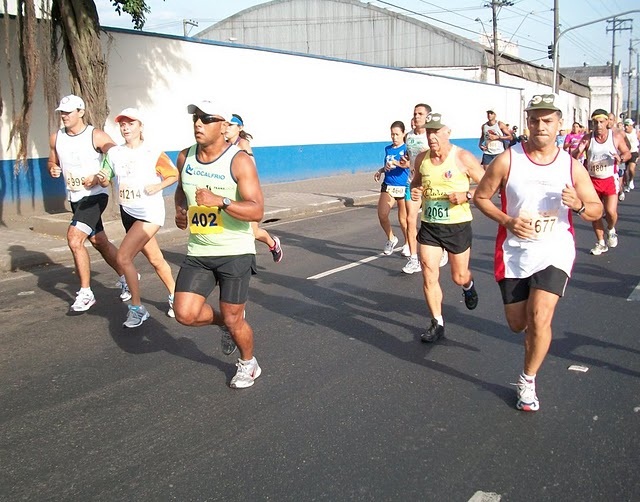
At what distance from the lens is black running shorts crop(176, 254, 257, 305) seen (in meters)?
4.61

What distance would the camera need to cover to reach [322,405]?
453 cm

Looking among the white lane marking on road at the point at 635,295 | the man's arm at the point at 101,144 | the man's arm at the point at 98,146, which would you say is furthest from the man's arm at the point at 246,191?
the white lane marking on road at the point at 635,295

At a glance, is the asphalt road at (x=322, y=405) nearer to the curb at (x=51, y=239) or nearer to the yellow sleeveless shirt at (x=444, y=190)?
the yellow sleeveless shirt at (x=444, y=190)

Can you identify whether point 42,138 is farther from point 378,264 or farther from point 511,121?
point 511,121

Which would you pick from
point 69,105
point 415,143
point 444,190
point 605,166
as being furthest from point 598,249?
point 69,105

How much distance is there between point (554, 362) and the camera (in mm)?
5305

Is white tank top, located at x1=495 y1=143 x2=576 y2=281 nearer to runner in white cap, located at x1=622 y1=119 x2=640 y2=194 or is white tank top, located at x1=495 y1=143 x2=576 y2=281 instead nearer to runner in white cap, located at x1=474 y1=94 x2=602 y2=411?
runner in white cap, located at x1=474 y1=94 x2=602 y2=411

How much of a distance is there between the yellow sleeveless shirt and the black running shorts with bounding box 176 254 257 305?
2073 millimetres

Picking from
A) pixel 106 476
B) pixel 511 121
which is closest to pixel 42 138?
pixel 106 476

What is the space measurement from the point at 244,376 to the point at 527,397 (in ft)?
6.20

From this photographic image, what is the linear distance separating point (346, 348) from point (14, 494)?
289 cm

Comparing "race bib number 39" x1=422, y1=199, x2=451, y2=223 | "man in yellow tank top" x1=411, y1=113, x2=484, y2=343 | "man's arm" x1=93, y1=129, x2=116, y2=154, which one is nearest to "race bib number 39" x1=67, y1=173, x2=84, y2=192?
"man's arm" x1=93, y1=129, x2=116, y2=154

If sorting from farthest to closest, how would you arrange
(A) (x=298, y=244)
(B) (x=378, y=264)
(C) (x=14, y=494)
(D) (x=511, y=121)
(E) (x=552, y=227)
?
(D) (x=511, y=121) < (A) (x=298, y=244) < (B) (x=378, y=264) < (E) (x=552, y=227) < (C) (x=14, y=494)

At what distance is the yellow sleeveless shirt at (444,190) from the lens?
6.03m
